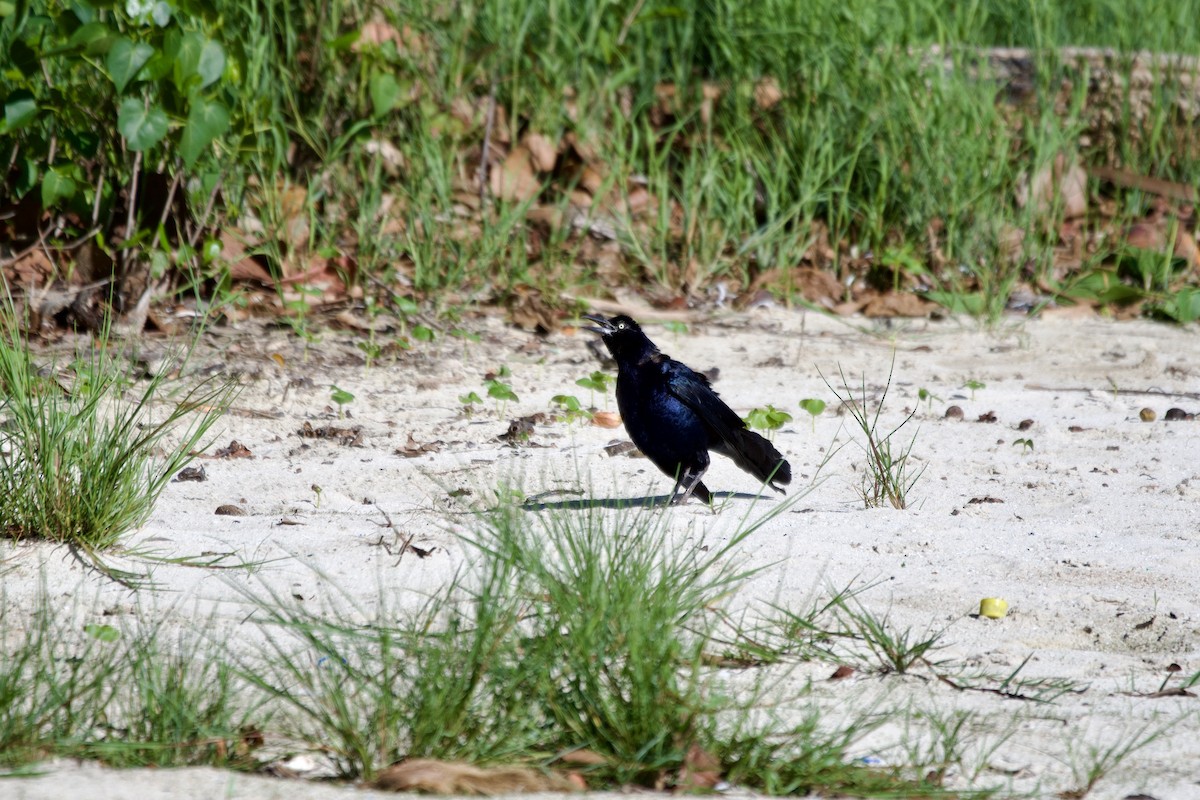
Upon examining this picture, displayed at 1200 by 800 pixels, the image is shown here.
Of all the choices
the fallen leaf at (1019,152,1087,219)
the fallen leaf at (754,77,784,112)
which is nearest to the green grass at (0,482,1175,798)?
the fallen leaf at (1019,152,1087,219)

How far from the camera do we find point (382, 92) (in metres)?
6.33

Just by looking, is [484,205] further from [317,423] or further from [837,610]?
[837,610]

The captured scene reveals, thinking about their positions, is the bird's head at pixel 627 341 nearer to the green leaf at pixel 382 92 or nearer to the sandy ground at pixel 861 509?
the sandy ground at pixel 861 509

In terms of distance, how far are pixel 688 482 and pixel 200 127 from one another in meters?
2.17

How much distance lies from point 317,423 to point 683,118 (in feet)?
10.8

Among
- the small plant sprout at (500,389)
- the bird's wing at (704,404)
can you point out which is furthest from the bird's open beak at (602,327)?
the small plant sprout at (500,389)

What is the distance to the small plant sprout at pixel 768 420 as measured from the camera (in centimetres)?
465

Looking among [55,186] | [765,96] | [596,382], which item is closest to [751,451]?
[596,382]

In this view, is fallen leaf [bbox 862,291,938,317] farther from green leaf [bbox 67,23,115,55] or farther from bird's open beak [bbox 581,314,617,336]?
green leaf [bbox 67,23,115,55]

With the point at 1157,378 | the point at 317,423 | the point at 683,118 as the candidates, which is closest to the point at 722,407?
the point at 317,423

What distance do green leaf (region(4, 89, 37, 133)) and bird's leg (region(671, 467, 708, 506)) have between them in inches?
109

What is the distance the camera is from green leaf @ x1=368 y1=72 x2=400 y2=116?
6.32 m

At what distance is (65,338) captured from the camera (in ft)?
18.4

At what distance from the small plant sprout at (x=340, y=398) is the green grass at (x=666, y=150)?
3.06ft
